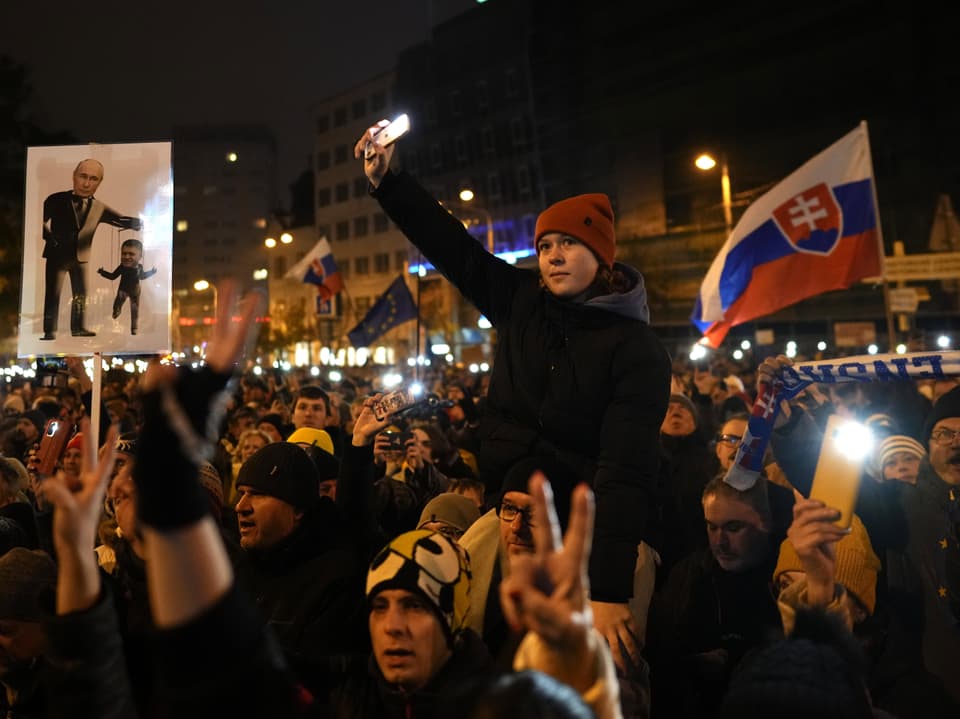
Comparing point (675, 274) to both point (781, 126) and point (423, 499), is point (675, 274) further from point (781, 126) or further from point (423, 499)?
point (423, 499)

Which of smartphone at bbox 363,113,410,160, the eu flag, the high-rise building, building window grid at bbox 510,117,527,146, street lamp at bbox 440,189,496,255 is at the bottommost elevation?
smartphone at bbox 363,113,410,160

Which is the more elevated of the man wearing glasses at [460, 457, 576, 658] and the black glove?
the black glove

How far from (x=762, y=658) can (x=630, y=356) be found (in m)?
1.14

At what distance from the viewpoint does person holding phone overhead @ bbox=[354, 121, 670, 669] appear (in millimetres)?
2781

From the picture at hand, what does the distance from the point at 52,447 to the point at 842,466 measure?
576cm

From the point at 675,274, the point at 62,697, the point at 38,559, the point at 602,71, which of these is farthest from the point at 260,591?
the point at 602,71

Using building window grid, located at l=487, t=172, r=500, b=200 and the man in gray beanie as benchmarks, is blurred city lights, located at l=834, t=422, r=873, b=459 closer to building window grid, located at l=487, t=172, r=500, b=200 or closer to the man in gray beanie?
the man in gray beanie

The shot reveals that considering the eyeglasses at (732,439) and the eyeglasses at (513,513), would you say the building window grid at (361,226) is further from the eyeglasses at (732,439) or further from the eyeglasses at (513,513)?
the eyeglasses at (513,513)

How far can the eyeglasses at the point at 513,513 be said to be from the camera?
310 centimetres

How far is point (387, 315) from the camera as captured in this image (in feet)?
63.2

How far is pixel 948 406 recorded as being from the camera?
4867 millimetres

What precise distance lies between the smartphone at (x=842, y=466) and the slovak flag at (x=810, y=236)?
289 inches

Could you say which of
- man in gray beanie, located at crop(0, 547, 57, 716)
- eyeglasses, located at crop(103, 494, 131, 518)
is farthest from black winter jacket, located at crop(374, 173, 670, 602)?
eyeglasses, located at crop(103, 494, 131, 518)

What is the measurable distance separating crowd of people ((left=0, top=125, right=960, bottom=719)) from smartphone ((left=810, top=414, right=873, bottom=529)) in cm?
8
